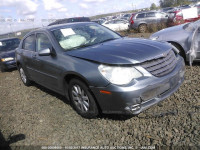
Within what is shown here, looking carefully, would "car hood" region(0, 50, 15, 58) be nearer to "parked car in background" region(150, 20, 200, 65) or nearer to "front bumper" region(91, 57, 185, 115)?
"parked car in background" region(150, 20, 200, 65)

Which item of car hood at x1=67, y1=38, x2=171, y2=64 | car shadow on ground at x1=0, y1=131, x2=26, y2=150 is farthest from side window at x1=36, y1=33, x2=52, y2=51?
car shadow on ground at x1=0, y1=131, x2=26, y2=150

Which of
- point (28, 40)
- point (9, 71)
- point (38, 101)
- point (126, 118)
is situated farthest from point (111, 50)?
point (9, 71)

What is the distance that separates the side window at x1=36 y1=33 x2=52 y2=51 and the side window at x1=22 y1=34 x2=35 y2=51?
316 millimetres

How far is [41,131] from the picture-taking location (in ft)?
10.4

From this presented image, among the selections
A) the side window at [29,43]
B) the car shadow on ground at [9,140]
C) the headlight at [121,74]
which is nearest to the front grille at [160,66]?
the headlight at [121,74]

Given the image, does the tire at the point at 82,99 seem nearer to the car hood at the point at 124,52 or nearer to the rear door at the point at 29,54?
the car hood at the point at 124,52

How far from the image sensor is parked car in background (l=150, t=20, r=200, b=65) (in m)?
4.46

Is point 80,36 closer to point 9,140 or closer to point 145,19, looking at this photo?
point 9,140

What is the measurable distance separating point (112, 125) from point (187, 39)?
3.13 metres

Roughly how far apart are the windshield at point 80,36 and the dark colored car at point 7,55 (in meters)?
5.63

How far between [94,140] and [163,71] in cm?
144

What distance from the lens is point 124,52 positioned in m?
2.83

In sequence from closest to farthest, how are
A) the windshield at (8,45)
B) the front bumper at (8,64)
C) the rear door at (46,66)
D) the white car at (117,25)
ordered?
the rear door at (46,66) < the front bumper at (8,64) < the windshield at (8,45) < the white car at (117,25)

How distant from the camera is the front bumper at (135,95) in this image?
8.18ft
